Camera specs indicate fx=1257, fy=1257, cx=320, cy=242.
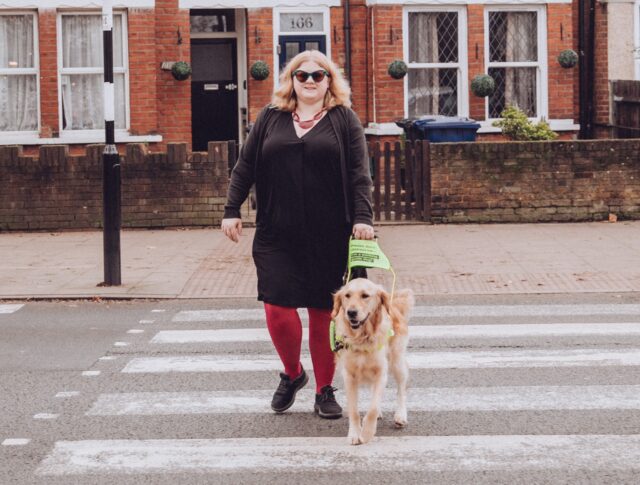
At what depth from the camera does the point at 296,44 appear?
2125cm

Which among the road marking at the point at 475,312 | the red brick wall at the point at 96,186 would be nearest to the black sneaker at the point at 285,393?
the road marking at the point at 475,312

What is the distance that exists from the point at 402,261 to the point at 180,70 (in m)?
7.98

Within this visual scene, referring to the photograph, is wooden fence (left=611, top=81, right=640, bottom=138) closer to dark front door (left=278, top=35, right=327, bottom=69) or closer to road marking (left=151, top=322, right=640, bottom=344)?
dark front door (left=278, top=35, right=327, bottom=69)

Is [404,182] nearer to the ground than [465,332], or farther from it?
farther from it

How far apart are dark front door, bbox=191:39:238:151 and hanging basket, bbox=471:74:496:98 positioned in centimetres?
451

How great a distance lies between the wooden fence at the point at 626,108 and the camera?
20.5 m

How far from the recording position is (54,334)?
10.2m

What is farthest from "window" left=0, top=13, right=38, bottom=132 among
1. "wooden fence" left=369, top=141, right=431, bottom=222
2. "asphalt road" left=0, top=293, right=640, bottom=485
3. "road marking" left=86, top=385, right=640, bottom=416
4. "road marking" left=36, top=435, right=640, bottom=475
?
→ "road marking" left=36, top=435, right=640, bottom=475

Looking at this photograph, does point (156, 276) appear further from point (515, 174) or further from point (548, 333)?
point (515, 174)

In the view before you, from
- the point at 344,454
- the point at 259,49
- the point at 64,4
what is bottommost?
the point at 344,454

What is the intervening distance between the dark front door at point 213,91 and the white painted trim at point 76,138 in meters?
2.28

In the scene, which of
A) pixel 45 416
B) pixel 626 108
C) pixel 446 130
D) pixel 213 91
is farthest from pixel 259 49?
pixel 45 416

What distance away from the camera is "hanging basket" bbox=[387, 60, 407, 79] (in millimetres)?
20531

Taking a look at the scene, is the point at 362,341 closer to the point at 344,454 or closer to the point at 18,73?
the point at 344,454
